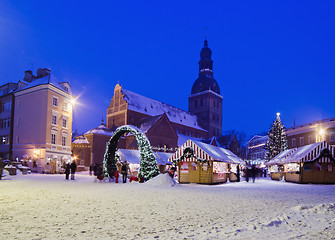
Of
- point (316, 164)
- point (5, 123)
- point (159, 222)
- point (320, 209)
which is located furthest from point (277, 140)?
point (5, 123)

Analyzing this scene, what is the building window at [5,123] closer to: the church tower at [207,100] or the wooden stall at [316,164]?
the wooden stall at [316,164]

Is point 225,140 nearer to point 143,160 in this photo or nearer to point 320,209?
point 143,160

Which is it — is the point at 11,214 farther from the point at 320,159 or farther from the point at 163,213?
the point at 320,159

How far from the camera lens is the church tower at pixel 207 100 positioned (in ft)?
275

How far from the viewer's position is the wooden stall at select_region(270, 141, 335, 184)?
26266 millimetres

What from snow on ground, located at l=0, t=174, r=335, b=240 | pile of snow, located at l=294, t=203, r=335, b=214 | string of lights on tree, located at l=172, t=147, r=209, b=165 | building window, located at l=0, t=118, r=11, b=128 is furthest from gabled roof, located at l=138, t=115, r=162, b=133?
pile of snow, located at l=294, t=203, r=335, b=214

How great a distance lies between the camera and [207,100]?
84062mm

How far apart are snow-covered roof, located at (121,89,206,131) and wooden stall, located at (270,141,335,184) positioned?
3715cm

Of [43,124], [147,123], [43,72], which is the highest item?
[43,72]

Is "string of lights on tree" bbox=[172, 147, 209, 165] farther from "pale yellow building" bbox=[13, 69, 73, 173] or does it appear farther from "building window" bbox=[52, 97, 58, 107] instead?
"building window" bbox=[52, 97, 58, 107]

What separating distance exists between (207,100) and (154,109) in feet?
79.6

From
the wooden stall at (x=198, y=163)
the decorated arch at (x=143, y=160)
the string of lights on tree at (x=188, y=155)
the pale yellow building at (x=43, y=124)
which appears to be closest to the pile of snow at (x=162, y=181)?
the decorated arch at (x=143, y=160)

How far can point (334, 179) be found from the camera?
1054 inches

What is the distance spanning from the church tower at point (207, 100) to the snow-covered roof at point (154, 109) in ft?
23.2
